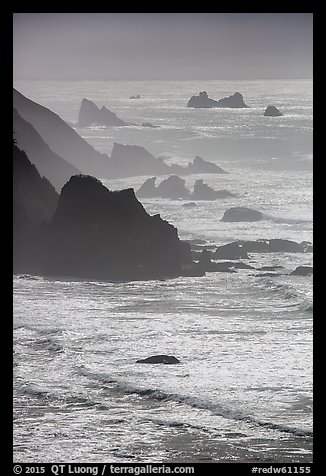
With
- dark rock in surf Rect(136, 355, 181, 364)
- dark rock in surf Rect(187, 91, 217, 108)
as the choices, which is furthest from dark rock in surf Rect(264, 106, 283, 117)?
dark rock in surf Rect(136, 355, 181, 364)

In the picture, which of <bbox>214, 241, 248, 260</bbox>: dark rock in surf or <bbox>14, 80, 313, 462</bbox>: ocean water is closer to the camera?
<bbox>14, 80, 313, 462</bbox>: ocean water

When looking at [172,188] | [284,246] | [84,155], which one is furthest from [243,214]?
[84,155]

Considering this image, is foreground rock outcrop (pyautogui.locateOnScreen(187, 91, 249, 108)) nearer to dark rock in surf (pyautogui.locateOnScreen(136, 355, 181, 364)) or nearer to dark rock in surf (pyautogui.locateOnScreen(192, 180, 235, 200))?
dark rock in surf (pyautogui.locateOnScreen(192, 180, 235, 200))

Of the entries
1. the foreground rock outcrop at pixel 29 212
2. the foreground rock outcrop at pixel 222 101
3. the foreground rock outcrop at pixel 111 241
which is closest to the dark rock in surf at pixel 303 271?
the foreground rock outcrop at pixel 111 241

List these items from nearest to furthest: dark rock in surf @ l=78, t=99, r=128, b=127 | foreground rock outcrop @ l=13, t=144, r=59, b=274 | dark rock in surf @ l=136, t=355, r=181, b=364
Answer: dark rock in surf @ l=136, t=355, r=181, b=364 < foreground rock outcrop @ l=13, t=144, r=59, b=274 < dark rock in surf @ l=78, t=99, r=128, b=127

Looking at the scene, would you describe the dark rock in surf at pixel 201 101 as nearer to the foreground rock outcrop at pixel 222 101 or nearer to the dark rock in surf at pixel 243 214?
the foreground rock outcrop at pixel 222 101
